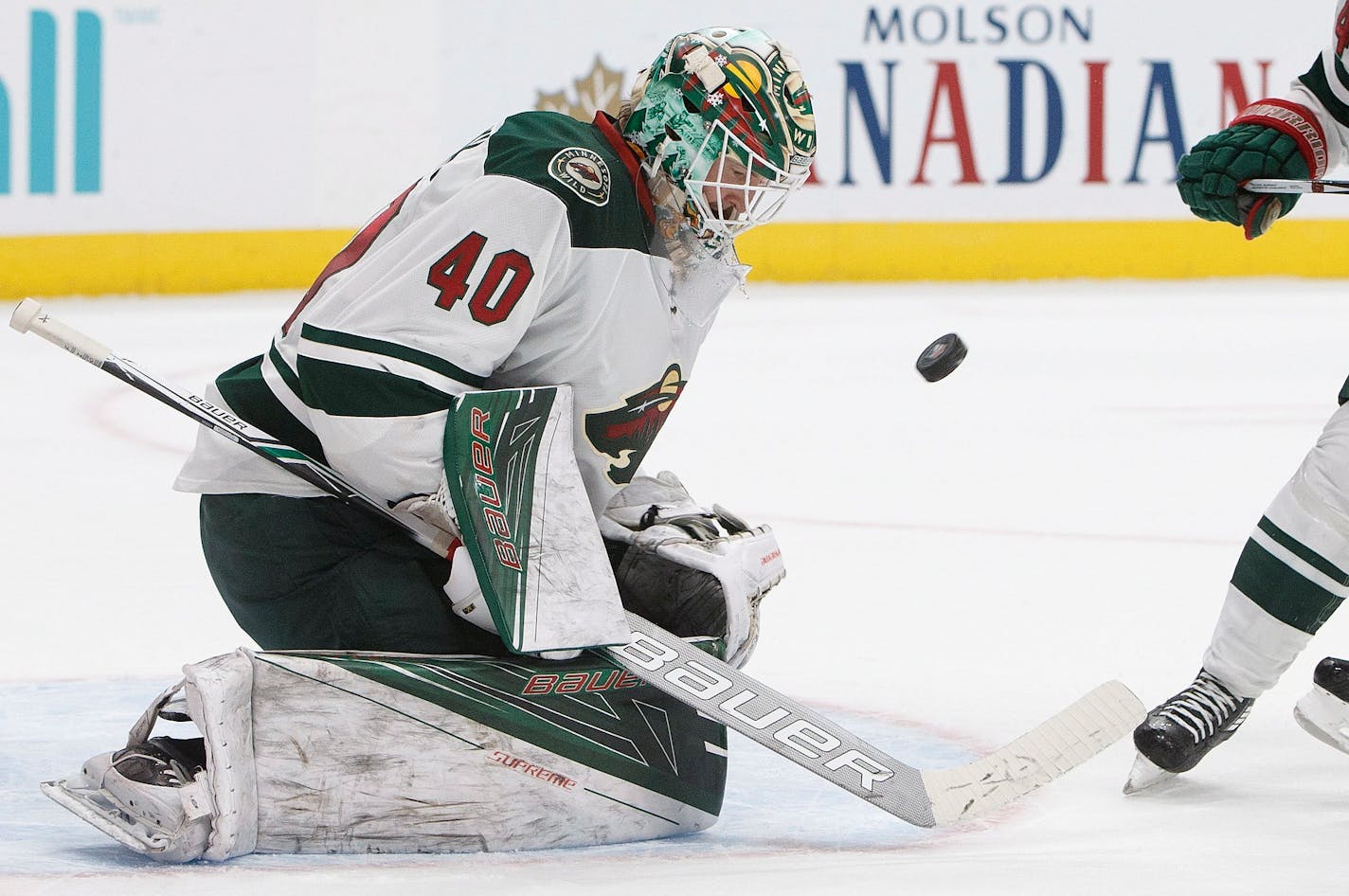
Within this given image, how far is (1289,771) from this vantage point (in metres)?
2.05

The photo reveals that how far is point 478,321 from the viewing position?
174 centimetres

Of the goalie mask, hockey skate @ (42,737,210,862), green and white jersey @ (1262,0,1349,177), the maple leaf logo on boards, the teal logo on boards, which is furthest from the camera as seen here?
the maple leaf logo on boards

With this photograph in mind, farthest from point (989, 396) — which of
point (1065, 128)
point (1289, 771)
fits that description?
point (1289, 771)

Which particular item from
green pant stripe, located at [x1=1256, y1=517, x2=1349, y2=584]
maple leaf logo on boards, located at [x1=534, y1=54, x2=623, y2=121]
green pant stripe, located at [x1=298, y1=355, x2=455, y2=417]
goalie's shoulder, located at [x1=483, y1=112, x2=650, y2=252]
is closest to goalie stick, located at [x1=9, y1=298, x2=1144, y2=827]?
green pant stripe, located at [x1=298, y1=355, x2=455, y2=417]

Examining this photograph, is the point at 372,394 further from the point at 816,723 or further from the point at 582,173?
the point at 816,723

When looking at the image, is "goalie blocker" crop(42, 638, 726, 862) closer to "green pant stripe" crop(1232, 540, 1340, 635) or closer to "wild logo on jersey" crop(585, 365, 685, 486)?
"wild logo on jersey" crop(585, 365, 685, 486)

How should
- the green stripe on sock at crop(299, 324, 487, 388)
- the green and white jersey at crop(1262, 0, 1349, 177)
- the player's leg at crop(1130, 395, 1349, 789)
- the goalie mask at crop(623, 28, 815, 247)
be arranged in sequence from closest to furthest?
the green stripe on sock at crop(299, 324, 487, 388), the goalie mask at crop(623, 28, 815, 247), the player's leg at crop(1130, 395, 1349, 789), the green and white jersey at crop(1262, 0, 1349, 177)

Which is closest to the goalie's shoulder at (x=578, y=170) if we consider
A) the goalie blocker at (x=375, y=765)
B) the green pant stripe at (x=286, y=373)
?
the green pant stripe at (x=286, y=373)

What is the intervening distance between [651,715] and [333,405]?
17.3 inches

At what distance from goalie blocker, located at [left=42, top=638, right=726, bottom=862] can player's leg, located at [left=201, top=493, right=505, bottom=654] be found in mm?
122

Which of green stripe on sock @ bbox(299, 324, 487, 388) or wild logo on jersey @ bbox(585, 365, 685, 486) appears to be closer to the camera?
green stripe on sock @ bbox(299, 324, 487, 388)

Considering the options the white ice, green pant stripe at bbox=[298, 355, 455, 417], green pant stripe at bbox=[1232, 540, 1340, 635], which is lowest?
the white ice

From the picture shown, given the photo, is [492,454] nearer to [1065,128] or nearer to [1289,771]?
[1289,771]

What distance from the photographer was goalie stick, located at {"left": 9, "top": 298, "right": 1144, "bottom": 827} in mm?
1770
